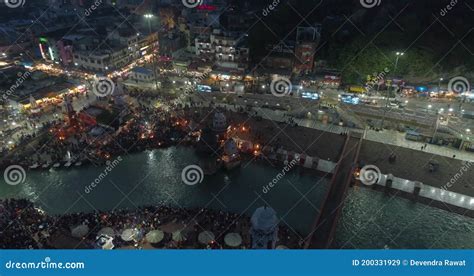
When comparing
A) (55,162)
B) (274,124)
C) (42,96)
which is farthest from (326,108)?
(42,96)

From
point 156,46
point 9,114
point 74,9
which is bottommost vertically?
point 9,114

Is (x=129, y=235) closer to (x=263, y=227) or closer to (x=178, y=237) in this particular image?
(x=178, y=237)

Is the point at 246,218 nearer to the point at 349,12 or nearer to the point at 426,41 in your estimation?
the point at 426,41

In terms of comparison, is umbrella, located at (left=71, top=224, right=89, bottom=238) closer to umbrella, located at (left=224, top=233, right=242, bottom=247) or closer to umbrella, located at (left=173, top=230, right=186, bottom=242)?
umbrella, located at (left=173, top=230, right=186, bottom=242)
